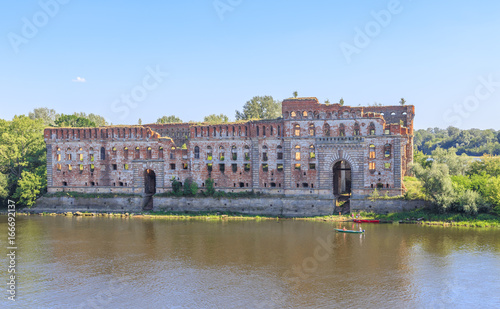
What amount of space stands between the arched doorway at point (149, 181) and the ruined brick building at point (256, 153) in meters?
0.15

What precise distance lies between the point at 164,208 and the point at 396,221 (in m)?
29.8

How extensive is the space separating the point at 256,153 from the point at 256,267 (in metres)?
24.7

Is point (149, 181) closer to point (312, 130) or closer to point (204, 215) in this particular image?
point (204, 215)

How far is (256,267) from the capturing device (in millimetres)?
34188

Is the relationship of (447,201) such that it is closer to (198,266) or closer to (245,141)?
(245,141)

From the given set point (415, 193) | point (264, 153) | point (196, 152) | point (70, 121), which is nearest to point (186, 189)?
point (196, 152)

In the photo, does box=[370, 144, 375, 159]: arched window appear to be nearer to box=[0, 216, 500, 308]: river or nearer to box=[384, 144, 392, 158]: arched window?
box=[384, 144, 392, 158]: arched window

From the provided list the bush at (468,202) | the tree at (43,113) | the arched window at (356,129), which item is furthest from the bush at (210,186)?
the tree at (43,113)

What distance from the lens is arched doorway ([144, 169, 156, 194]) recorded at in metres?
61.7

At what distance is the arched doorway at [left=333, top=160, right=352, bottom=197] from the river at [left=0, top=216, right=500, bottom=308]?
36.2ft

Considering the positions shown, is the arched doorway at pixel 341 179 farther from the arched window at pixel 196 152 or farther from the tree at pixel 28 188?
the tree at pixel 28 188

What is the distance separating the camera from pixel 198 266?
34906 millimetres

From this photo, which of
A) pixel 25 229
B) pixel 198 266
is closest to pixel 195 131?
pixel 25 229

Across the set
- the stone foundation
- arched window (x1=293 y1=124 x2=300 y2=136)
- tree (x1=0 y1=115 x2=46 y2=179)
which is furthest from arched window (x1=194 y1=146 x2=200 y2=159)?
tree (x1=0 y1=115 x2=46 y2=179)
